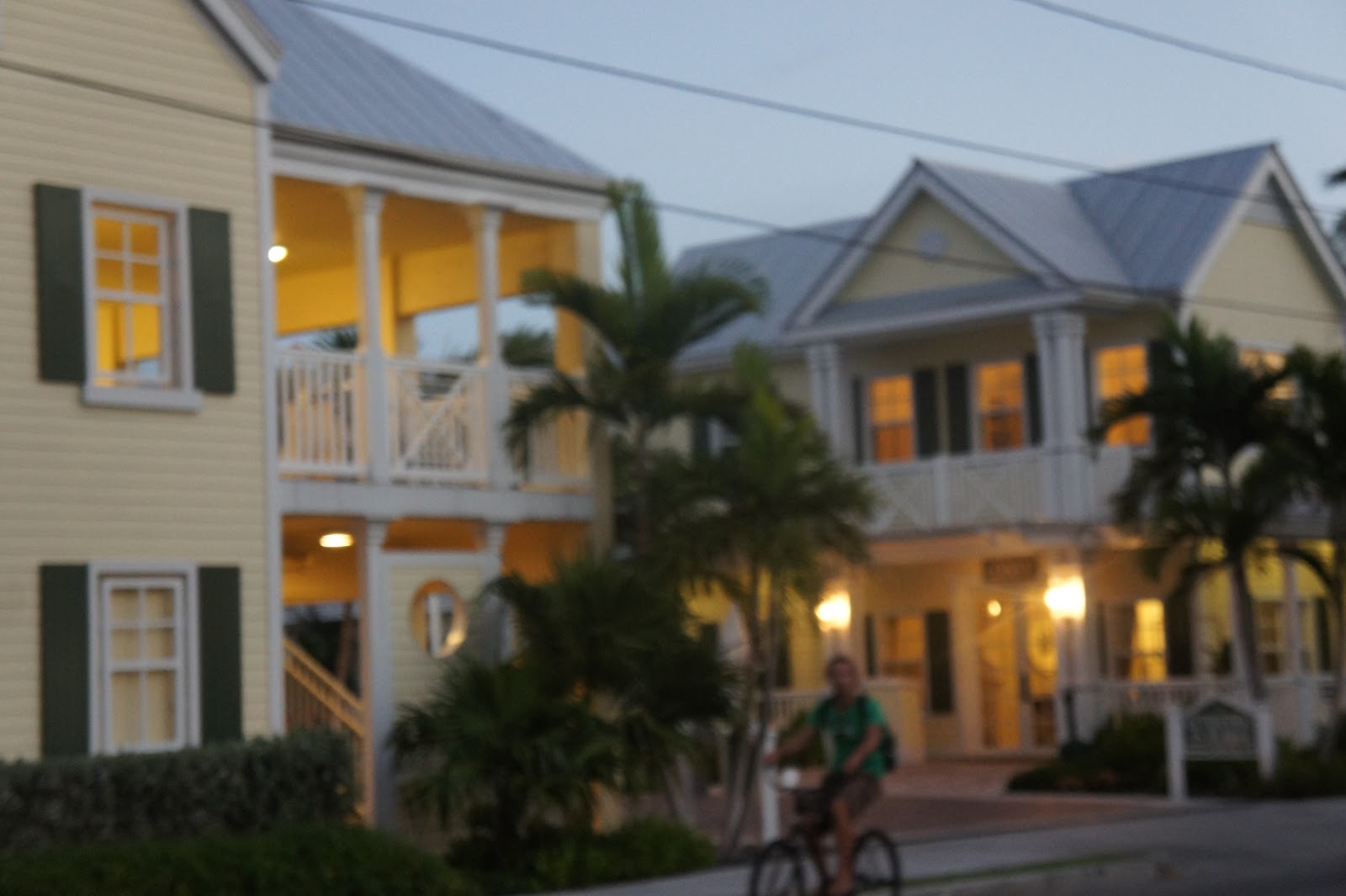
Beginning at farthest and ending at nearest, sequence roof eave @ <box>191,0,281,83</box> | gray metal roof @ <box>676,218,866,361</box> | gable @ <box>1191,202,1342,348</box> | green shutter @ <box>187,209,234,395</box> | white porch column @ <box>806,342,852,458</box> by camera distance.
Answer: gray metal roof @ <box>676,218,866,361</box>, white porch column @ <box>806,342,852,458</box>, gable @ <box>1191,202,1342,348</box>, roof eave @ <box>191,0,281,83</box>, green shutter @ <box>187,209,234,395</box>

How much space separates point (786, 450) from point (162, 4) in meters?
6.39

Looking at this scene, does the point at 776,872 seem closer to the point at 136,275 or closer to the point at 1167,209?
the point at 136,275

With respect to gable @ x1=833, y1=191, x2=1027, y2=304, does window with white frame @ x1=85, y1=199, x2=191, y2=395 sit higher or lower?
lower

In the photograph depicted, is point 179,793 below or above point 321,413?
below

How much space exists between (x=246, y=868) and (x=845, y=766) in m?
4.32

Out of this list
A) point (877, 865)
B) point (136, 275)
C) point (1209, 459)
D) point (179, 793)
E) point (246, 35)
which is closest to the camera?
point (877, 865)

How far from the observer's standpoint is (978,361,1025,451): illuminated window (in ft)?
102

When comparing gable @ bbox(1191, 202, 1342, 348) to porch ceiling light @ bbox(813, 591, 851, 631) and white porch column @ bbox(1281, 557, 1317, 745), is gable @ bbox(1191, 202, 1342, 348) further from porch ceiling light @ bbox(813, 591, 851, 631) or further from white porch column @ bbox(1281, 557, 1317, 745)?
porch ceiling light @ bbox(813, 591, 851, 631)

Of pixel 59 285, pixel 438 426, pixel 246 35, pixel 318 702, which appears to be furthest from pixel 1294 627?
pixel 59 285

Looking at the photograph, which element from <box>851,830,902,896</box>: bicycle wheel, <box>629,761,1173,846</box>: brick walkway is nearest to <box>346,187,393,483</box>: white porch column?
<box>629,761,1173,846</box>: brick walkway

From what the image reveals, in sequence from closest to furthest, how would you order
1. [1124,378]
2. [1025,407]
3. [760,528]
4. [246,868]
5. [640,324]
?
[246,868] → [760,528] → [640,324] → [1124,378] → [1025,407]

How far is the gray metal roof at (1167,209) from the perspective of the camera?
30.2 meters

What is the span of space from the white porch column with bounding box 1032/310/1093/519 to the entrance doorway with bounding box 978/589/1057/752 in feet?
7.95

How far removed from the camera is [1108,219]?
32.0m
